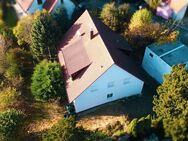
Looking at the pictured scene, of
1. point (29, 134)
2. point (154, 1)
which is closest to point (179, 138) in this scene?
point (29, 134)

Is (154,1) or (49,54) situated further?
(154,1)

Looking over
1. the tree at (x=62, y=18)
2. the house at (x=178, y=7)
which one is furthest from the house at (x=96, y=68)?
the house at (x=178, y=7)

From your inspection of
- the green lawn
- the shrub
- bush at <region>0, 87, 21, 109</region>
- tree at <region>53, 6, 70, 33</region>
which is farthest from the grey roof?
the green lawn

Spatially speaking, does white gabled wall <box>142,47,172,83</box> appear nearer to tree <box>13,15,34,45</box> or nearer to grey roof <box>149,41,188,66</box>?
grey roof <box>149,41,188,66</box>

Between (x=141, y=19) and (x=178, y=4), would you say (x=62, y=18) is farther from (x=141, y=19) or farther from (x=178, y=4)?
(x=178, y=4)

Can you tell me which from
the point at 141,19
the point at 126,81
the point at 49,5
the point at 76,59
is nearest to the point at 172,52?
the point at 141,19

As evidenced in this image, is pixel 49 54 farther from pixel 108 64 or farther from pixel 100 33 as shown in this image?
pixel 108 64
